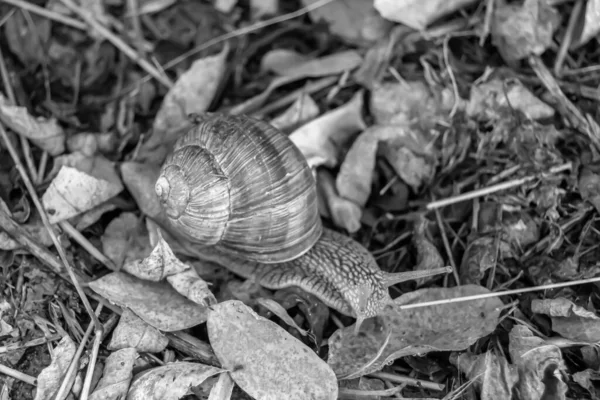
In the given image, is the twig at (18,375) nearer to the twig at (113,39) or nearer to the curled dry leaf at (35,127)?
the curled dry leaf at (35,127)

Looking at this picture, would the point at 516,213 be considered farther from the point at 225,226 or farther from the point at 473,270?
the point at 225,226

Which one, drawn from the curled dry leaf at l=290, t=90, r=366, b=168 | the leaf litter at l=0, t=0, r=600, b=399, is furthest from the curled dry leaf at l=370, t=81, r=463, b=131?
the curled dry leaf at l=290, t=90, r=366, b=168

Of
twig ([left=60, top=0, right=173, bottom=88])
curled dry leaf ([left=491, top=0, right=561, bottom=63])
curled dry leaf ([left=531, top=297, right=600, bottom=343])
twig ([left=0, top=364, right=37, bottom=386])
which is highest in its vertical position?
twig ([left=60, top=0, right=173, bottom=88])

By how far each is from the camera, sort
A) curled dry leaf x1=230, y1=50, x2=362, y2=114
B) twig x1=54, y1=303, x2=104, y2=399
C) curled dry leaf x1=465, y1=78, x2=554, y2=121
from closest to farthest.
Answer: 1. twig x1=54, y1=303, x2=104, y2=399
2. curled dry leaf x1=465, y1=78, x2=554, y2=121
3. curled dry leaf x1=230, y1=50, x2=362, y2=114

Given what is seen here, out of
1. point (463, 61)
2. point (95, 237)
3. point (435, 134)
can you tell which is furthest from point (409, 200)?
point (95, 237)

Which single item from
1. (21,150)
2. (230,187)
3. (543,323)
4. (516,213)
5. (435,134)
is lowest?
(543,323)

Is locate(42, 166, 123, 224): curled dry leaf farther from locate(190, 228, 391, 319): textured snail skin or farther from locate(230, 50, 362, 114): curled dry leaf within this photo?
locate(230, 50, 362, 114): curled dry leaf

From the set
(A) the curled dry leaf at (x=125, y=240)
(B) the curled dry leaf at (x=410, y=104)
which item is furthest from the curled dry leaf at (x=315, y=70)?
(A) the curled dry leaf at (x=125, y=240)
